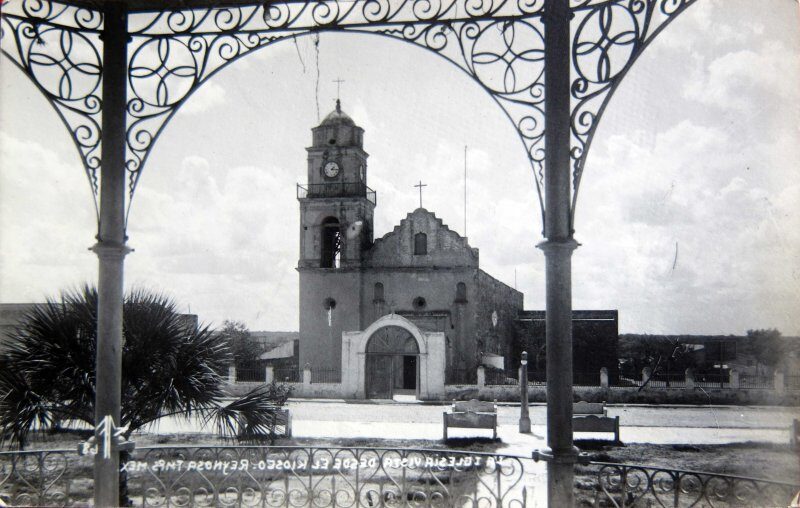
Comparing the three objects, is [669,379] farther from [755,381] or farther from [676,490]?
[676,490]

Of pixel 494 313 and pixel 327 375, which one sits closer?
pixel 327 375

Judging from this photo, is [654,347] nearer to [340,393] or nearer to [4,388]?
[340,393]

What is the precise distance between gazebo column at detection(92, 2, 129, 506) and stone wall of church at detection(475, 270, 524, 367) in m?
27.4

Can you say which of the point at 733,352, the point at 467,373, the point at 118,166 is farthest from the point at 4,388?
the point at 733,352

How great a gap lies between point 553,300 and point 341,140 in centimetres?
2877

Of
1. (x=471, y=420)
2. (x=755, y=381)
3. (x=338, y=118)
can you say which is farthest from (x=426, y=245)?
(x=471, y=420)

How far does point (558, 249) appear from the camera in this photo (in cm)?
496

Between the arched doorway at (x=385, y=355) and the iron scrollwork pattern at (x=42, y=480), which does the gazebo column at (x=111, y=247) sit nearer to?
the iron scrollwork pattern at (x=42, y=480)

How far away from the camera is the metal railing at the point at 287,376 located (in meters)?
28.2

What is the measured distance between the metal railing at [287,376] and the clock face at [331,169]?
923 centimetres

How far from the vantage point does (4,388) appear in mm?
6590

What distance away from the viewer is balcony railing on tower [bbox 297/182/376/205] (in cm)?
3284

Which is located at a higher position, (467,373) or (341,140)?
(341,140)

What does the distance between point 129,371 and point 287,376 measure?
71.5ft
